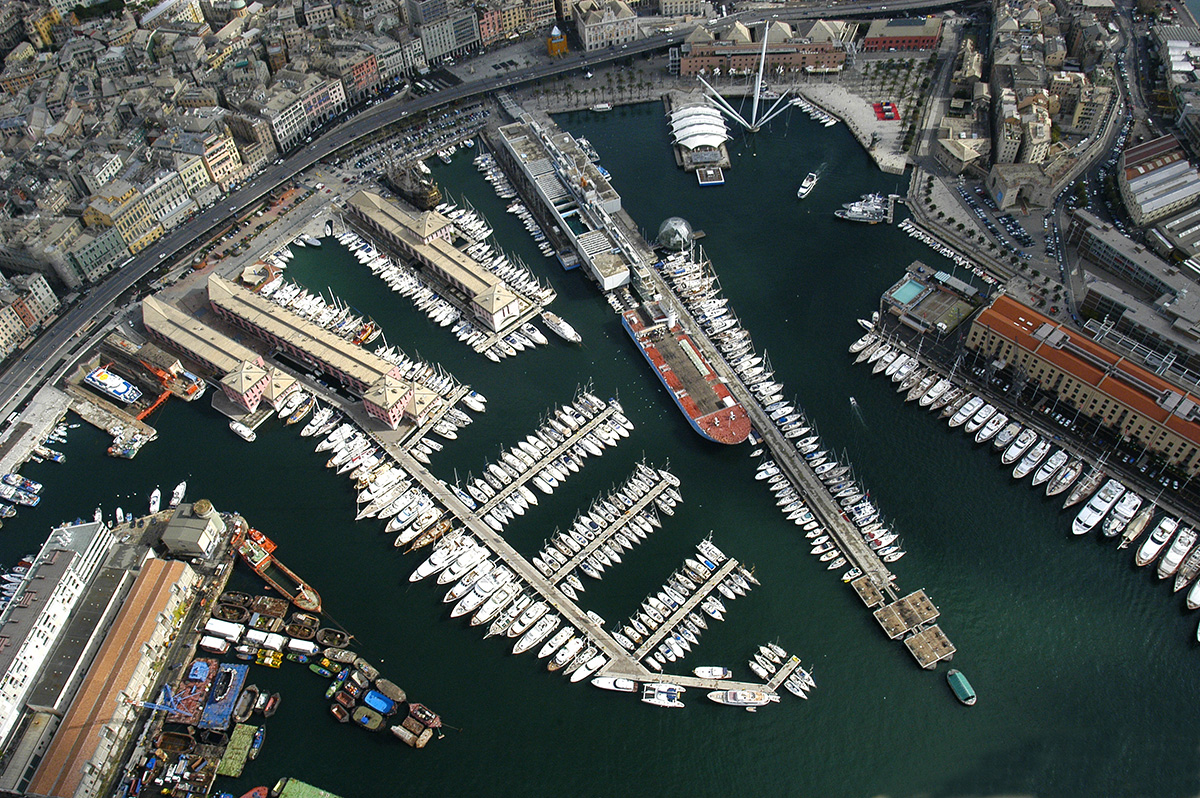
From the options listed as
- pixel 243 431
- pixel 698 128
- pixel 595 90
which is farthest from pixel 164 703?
pixel 595 90

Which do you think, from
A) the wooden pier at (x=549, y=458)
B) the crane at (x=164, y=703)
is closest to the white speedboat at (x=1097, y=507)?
the wooden pier at (x=549, y=458)

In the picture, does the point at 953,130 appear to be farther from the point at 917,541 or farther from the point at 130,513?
the point at 130,513

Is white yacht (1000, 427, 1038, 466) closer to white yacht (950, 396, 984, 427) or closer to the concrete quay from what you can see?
white yacht (950, 396, 984, 427)

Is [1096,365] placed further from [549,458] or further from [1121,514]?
[549,458]

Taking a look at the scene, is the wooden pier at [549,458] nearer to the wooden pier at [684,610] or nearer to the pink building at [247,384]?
the wooden pier at [684,610]

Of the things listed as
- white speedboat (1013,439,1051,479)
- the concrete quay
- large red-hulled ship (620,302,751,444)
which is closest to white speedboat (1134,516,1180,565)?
white speedboat (1013,439,1051,479)
